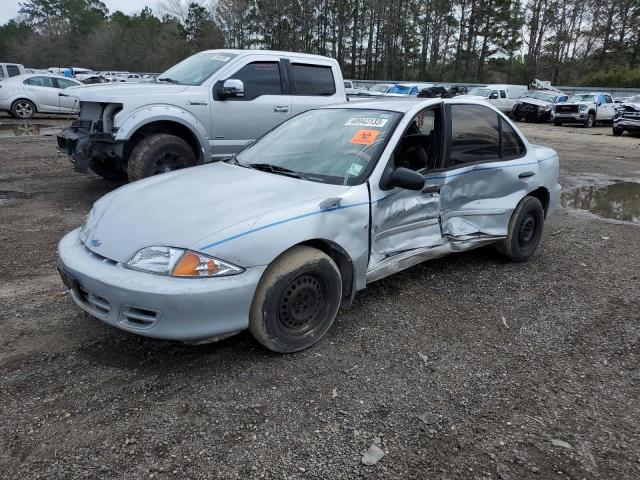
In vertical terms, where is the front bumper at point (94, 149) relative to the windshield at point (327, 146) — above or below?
below

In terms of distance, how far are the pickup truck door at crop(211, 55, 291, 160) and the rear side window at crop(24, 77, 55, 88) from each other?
45.3 feet

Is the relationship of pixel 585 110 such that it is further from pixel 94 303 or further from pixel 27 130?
pixel 94 303

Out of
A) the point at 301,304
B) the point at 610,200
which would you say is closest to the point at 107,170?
the point at 301,304

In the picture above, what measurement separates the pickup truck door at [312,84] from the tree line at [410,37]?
43.1m

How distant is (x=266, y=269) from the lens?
113 inches

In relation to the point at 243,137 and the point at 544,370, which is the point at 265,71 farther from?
the point at 544,370

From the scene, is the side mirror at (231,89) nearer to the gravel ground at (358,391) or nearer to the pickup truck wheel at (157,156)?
the pickup truck wheel at (157,156)

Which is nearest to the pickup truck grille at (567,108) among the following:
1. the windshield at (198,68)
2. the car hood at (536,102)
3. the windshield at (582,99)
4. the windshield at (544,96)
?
the windshield at (582,99)

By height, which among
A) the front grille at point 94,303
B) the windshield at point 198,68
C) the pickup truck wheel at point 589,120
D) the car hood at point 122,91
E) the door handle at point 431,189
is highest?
the windshield at point 198,68

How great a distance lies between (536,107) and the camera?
86.7 feet

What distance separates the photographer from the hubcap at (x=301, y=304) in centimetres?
302

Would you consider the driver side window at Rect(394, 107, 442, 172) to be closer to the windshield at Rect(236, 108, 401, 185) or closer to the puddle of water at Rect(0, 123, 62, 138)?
the windshield at Rect(236, 108, 401, 185)

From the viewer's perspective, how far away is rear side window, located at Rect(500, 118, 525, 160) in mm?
4734

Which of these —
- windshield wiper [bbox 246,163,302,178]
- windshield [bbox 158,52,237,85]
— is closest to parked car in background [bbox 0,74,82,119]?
windshield [bbox 158,52,237,85]
